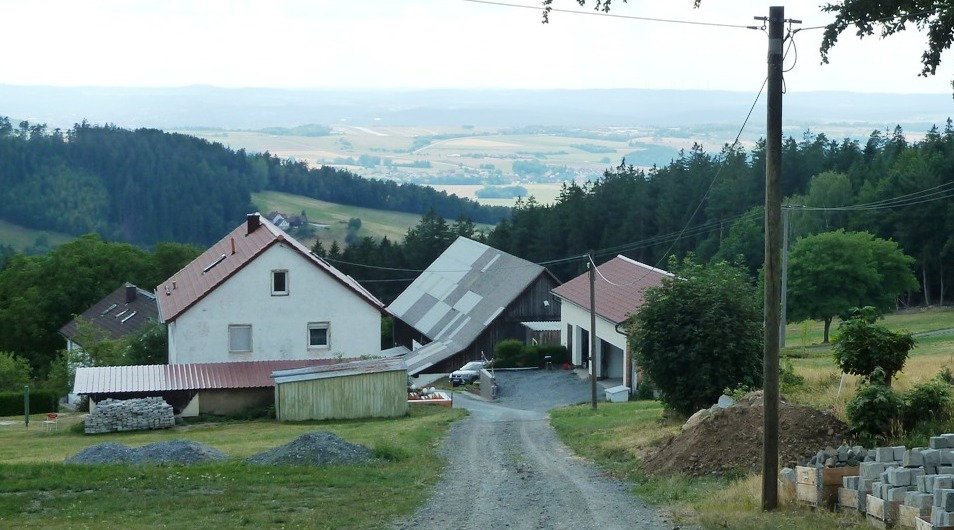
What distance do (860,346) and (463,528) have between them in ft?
26.5

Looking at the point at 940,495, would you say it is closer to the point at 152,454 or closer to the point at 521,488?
the point at 521,488

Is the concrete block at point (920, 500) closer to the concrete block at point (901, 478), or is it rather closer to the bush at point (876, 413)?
the concrete block at point (901, 478)

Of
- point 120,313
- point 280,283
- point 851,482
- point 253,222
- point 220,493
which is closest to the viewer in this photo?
point 851,482

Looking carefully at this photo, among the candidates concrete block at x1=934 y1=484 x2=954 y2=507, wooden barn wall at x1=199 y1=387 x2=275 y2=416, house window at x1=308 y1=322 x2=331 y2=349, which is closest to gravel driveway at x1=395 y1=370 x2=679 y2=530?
concrete block at x1=934 y1=484 x2=954 y2=507

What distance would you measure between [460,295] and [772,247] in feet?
→ 184

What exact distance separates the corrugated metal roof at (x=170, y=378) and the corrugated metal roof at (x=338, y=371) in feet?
6.43

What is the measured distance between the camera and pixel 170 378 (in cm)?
4056

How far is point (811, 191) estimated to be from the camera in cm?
8888

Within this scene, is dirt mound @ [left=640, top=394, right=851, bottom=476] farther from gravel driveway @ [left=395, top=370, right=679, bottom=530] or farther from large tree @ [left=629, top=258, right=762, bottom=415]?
large tree @ [left=629, top=258, right=762, bottom=415]

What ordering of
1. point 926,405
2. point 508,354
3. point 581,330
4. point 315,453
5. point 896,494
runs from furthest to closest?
point 508,354 < point 581,330 < point 315,453 < point 926,405 < point 896,494

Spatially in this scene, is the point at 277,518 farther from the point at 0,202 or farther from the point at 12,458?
the point at 0,202

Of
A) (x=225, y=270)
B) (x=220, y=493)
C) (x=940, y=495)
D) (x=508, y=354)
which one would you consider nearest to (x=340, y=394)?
(x=225, y=270)

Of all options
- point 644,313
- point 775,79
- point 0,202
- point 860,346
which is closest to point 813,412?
point 860,346

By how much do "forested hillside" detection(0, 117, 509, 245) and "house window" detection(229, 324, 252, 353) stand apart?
120m
